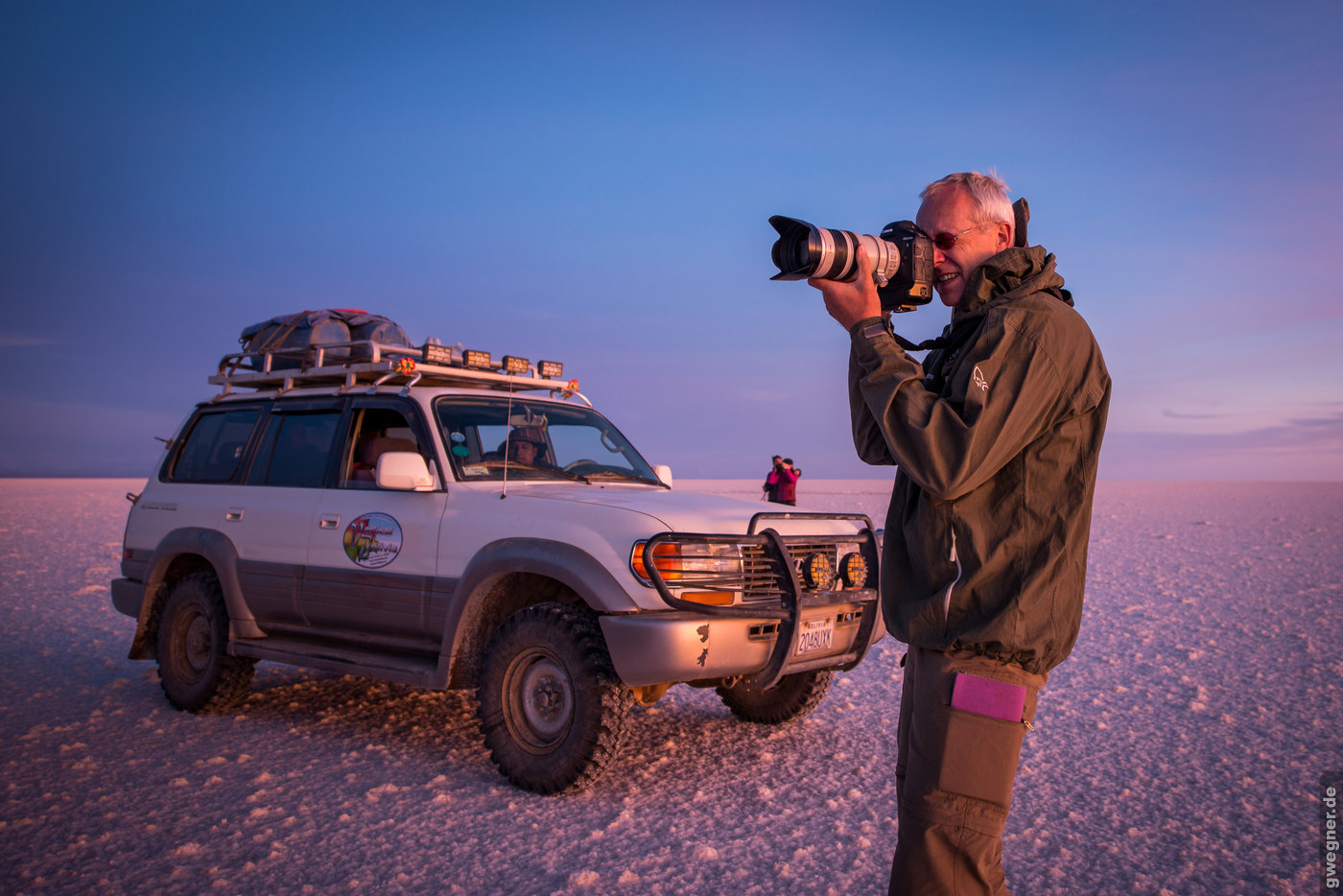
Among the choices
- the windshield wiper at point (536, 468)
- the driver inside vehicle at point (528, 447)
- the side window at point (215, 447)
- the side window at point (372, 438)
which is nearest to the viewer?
the windshield wiper at point (536, 468)

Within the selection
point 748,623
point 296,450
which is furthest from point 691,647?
point 296,450

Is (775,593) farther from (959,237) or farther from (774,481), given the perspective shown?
(774,481)

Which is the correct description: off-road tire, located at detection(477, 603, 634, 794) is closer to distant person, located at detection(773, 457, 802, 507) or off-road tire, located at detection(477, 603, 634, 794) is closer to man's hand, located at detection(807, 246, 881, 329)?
man's hand, located at detection(807, 246, 881, 329)

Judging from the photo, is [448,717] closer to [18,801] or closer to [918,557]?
[18,801]

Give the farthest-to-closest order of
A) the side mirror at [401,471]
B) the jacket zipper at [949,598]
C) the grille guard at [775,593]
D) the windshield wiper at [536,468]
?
the windshield wiper at [536,468] < the side mirror at [401,471] < the grille guard at [775,593] < the jacket zipper at [949,598]

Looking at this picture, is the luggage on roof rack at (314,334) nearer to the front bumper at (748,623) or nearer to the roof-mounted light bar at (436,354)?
the roof-mounted light bar at (436,354)

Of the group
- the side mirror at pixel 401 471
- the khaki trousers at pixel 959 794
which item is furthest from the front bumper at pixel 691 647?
the khaki trousers at pixel 959 794

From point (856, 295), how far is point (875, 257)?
106 millimetres

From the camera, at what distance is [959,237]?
2367mm

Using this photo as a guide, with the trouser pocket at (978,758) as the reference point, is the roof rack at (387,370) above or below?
above

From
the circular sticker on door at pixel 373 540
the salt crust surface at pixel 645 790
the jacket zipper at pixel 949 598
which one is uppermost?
the jacket zipper at pixel 949 598

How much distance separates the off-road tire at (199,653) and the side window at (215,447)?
76 cm

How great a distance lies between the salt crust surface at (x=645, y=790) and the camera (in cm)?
378

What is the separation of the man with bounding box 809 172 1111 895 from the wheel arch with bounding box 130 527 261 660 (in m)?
5.20
